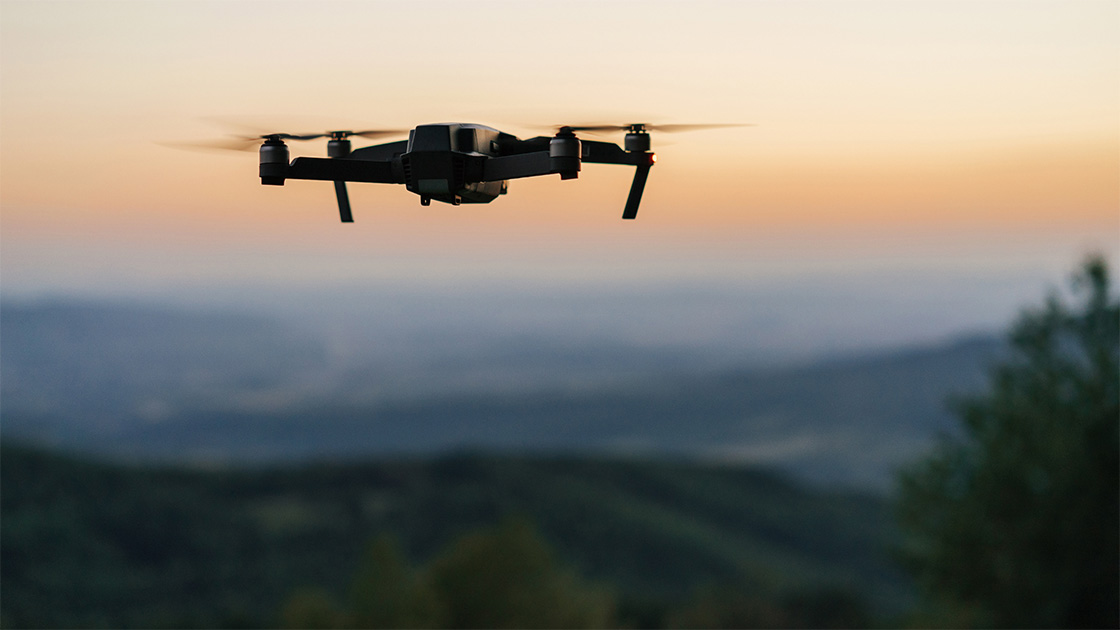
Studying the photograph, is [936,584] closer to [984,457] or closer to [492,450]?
[984,457]

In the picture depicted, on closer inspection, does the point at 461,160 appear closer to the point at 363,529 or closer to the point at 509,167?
the point at 509,167

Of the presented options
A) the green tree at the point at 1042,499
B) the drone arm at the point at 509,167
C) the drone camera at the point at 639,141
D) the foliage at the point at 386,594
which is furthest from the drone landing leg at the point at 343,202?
the foliage at the point at 386,594

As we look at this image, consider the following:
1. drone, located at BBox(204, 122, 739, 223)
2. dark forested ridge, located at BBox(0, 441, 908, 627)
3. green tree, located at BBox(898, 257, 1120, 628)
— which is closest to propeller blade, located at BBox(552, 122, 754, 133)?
drone, located at BBox(204, 122, 739, 223)

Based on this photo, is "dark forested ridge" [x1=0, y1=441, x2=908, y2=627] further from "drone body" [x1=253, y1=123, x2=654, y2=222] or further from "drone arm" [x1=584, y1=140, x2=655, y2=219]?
"drone body" [x1=253, y1=123, x2=654, y2=222]

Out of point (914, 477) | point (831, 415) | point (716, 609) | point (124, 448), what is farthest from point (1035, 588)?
point (831, 415)

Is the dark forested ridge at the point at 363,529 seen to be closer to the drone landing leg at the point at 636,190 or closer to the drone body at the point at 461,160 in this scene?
the drone landing leg at the point at 636,190

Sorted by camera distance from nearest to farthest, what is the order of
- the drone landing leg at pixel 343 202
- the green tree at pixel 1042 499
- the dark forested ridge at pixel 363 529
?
the drone landing leg at pixel 343 202 → the green tree at pixel 1042 499 → the dark forested ridge at pixel 363 529
